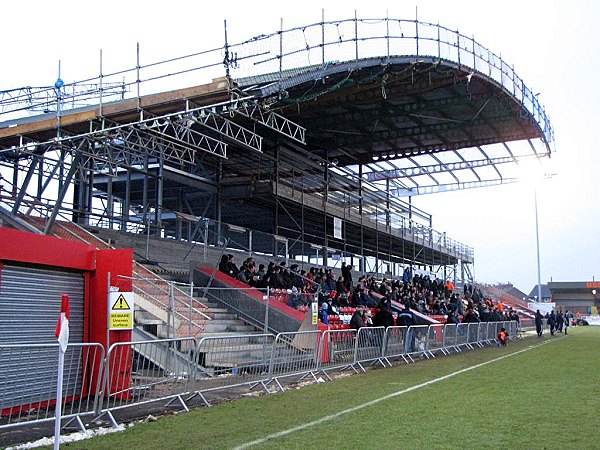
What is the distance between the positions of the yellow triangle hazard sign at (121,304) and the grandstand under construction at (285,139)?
7.37 m

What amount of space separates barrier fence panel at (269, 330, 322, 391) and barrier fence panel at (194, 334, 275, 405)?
216 mm

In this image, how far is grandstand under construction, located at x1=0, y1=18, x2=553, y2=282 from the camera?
20.8 metres

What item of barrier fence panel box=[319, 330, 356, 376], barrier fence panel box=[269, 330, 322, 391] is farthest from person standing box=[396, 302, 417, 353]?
barrier fence panel box=[269, 330, 322, 391]

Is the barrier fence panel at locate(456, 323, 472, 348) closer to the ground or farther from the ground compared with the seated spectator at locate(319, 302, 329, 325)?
closer to the ground

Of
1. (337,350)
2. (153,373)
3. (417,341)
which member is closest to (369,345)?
(337,350)

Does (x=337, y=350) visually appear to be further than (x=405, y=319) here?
No

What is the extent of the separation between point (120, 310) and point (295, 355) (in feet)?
14.1

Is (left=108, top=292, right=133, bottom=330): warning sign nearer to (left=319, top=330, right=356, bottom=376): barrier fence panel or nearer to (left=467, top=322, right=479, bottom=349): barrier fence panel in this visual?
(left=319, top=330, right=356, bottom=376): barrier fence panel

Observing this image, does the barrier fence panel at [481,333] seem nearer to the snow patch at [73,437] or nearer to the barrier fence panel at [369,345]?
the barrier fence panel at [369,345]

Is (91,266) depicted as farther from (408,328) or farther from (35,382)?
(408,328)

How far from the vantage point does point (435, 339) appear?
23.2 m

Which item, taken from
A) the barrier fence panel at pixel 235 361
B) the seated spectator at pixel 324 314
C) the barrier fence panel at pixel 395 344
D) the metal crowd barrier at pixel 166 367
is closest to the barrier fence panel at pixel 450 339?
the barrier fence panel at pixel 395 344

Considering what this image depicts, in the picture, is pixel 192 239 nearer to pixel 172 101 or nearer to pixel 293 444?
pixel 172 101

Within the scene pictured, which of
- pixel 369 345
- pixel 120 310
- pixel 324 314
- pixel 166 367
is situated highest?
pixel 120 310
